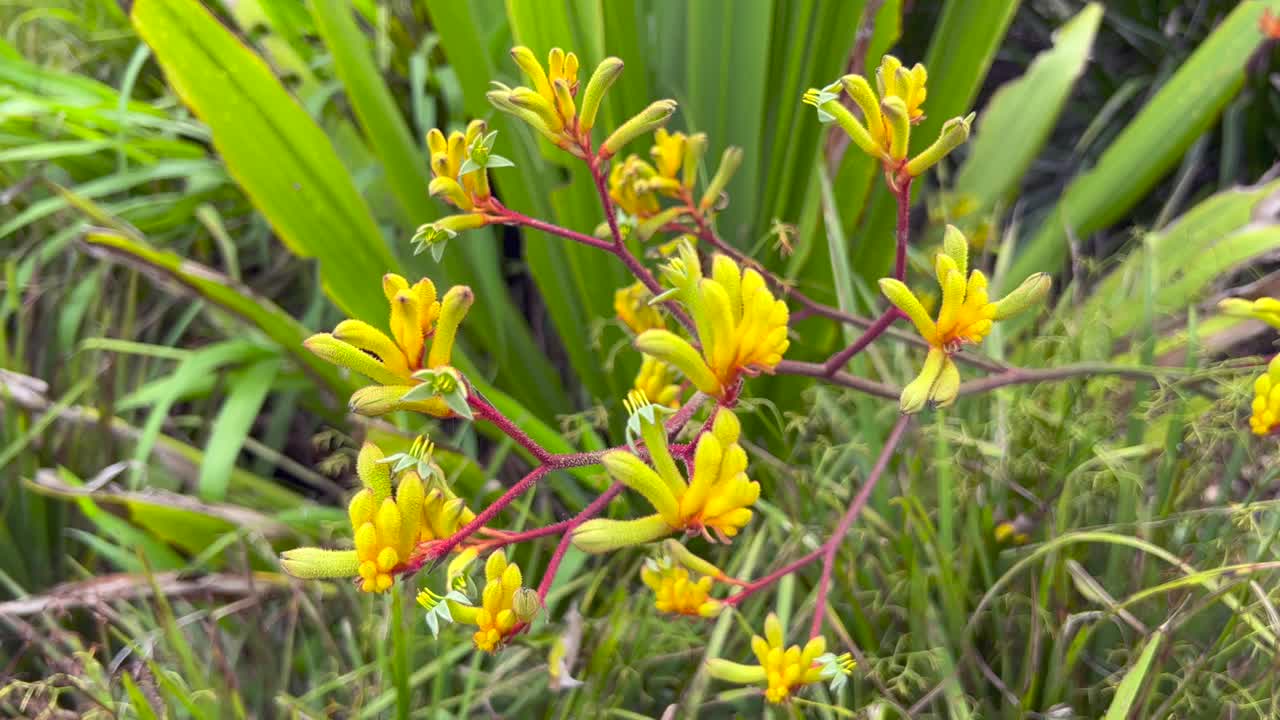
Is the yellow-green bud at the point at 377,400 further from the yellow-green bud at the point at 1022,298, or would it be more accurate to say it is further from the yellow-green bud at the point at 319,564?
the yellow-green bud at the point at 1022,298

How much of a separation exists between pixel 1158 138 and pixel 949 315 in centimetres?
83

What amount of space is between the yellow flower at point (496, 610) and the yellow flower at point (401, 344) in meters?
0.08

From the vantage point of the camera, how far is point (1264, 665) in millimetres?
683

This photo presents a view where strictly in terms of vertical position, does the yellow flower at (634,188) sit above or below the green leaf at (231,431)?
above

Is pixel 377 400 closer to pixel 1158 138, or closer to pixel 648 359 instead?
pixel 648 359

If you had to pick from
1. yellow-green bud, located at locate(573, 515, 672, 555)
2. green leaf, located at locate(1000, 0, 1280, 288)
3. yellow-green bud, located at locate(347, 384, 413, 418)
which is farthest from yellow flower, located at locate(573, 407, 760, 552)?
green leaf, located at locate(1000, 0, 1280, 288)

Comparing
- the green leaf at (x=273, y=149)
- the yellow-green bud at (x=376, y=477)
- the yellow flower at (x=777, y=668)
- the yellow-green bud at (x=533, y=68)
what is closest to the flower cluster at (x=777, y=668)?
the yellow flower at (x=777, y=668)

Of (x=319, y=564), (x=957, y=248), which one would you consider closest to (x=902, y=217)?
(x=957, y=248)

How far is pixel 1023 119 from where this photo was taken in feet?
4.32

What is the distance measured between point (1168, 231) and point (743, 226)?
1.61 ft

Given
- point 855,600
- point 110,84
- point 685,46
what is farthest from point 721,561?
point 110,84

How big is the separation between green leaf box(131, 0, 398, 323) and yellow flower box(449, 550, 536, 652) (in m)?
0.53

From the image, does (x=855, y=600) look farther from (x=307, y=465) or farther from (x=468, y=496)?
(x=307, y=465)

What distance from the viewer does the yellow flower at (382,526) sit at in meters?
0.46
